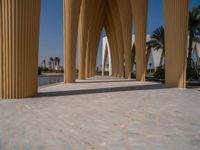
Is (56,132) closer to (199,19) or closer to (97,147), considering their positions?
(97,147)

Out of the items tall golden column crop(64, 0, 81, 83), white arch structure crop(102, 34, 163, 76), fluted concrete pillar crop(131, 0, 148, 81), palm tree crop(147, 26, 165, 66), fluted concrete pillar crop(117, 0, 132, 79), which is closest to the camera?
tall golden column crop(64, 0, 81, 83)

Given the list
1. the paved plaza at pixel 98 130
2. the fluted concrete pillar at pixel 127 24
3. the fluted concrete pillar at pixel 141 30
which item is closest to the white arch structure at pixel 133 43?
the fluted concrete pillar at pixel 127 24

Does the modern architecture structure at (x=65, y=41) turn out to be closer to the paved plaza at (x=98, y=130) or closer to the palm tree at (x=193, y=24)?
the paved plaza at (x=98, y=130)

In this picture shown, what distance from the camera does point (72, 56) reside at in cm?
1784

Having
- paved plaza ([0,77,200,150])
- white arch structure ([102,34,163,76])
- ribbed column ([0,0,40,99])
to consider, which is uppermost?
white arch structure ([102,34,163,76])

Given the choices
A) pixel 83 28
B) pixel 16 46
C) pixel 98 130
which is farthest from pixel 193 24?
pixel 98 130

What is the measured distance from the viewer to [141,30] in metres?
20.5

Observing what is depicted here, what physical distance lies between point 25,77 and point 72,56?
34.7 ft

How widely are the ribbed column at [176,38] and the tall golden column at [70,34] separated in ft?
23.6

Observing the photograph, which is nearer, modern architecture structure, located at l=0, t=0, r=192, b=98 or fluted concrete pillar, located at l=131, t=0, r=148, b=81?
modern architecture structure, located at l=0, t=0, r=192, b=98

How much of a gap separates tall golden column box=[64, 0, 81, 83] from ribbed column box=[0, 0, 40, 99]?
9.37 m

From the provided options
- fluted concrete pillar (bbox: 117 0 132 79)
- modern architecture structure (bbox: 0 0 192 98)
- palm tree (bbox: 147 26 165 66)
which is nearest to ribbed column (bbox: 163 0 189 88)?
modern architecture structure (bbox: 0 0 192 98)

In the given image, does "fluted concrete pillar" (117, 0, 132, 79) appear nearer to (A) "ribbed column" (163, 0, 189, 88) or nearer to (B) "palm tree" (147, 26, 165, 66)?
(B) "palm tree" (147, 26, 165, 66)

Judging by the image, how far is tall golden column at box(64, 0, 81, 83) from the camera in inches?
657
